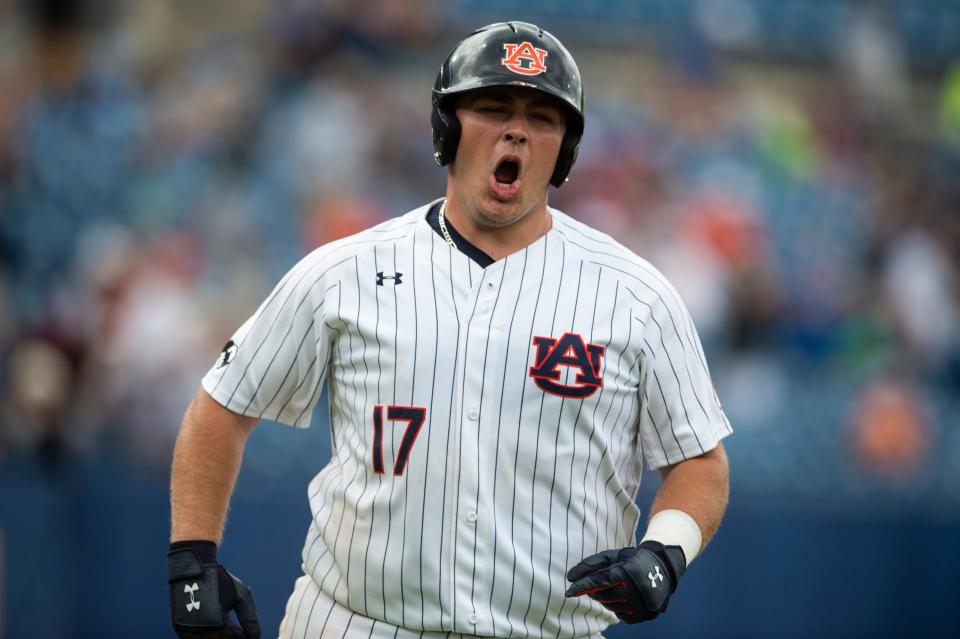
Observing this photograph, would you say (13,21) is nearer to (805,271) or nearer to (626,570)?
(805,271)

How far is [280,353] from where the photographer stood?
3.70 meters

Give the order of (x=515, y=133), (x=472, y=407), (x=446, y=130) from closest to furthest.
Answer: (x=472, y=407) → (x=515, y=133) → (x=446, y=130)

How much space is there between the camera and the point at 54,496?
26.2 ft

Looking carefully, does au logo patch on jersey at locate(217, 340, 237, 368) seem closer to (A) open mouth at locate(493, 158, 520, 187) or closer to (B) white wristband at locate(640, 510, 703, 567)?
(A) open mouth at locate(493, 158, 520, 187)

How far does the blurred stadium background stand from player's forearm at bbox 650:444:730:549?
459 centimetres

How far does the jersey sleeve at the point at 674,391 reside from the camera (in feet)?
12.1

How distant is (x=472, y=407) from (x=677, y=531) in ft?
2.06

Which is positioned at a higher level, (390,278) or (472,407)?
(390,278)

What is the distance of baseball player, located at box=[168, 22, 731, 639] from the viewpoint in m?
3.50

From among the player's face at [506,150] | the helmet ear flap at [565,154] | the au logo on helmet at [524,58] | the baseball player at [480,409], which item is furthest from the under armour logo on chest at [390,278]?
the au logo on helmet at [524,58]

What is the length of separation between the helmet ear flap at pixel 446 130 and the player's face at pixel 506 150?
21 millimetres

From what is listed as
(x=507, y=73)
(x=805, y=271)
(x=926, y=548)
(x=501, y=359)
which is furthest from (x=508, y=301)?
(x=805, y=271)

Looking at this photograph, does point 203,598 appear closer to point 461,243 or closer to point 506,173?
point 461,243

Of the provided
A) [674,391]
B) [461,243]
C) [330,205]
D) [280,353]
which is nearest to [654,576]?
[674,391]
